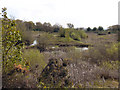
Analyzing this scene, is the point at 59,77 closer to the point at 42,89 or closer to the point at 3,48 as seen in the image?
the point at 42,89

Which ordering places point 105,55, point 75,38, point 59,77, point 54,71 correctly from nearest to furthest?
point 59,77
point 54,71
point 105,55
point 75,38

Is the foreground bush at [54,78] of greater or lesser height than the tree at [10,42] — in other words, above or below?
below

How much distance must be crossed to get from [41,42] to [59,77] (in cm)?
938

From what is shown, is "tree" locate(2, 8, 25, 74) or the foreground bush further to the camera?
the foreground bush

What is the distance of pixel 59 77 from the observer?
14.5ft

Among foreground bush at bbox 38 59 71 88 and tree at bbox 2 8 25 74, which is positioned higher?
tree at bbox 2 8 25 74

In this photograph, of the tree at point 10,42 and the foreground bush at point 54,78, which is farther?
the foreground bush at point 54,78

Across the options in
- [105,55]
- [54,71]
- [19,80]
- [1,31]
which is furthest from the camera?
[105,55]

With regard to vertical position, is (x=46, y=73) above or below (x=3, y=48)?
below

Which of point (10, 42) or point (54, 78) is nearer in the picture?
point (10, 42)

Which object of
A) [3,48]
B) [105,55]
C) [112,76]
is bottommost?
[112,76]

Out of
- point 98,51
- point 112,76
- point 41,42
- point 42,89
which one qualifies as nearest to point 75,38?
point 41,42

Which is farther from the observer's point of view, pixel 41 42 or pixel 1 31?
pixel 41 42

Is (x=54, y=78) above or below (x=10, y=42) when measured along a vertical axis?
below
